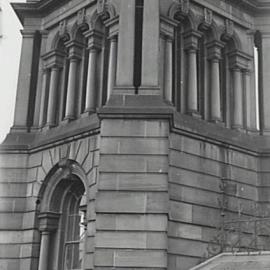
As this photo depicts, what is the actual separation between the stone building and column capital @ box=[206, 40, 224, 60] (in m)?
0.05

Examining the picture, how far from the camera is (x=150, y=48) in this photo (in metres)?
18.7

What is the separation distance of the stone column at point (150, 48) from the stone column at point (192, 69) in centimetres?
239

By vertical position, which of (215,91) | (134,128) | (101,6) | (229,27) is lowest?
(134,128)

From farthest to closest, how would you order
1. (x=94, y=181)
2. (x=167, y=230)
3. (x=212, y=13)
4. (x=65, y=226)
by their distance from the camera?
(x=212, y=13)
(x=65, y=226)
(x=94, y=181)
(x=167, y=230)

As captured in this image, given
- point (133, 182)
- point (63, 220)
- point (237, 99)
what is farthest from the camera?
point (237, 99)

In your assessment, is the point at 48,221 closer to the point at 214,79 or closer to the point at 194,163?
the point at 194,163

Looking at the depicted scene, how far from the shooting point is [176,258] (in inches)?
677

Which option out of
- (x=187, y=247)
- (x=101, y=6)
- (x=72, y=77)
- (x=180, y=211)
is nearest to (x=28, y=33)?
(x=72, y=77)

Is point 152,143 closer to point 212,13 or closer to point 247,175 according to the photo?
point 247,175

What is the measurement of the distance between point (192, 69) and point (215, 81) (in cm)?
117

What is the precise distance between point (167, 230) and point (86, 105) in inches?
236

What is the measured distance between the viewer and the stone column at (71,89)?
2128cm

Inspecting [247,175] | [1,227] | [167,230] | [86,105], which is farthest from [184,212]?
[1,227]

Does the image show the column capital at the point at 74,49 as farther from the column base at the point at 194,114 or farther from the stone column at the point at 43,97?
the column base at the point at 194,114
